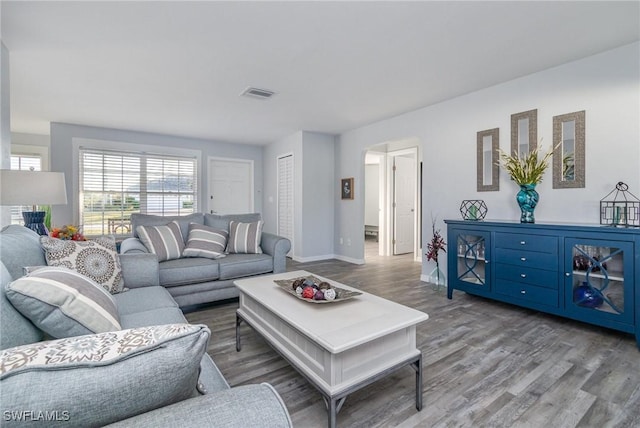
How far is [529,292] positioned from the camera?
2.75 m

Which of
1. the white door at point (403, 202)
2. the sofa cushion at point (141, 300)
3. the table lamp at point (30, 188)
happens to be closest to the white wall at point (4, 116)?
the table lamp at point (30, 188)

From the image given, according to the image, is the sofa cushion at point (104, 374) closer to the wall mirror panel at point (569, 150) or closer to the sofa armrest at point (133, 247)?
the sofa armrest at point (133, 247)

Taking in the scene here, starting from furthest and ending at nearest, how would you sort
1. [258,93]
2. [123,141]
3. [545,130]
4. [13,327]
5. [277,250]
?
[123,141] < [258,93] < [277,250] < [545,130] < [13,327]

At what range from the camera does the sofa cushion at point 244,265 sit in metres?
3.09

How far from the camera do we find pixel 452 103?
3.79 m

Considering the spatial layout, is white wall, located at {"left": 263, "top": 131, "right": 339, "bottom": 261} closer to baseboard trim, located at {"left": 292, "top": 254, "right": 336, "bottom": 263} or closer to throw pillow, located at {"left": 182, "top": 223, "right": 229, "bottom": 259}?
baseboard trim, located at {"left": 292, "top": 254, "right": 336, "bottom": 263}

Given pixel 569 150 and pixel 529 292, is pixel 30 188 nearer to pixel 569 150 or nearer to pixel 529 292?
pixel 529 292

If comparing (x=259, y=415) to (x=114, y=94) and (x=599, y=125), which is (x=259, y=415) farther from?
(x=114, y=94)

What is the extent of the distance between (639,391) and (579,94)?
2452mm

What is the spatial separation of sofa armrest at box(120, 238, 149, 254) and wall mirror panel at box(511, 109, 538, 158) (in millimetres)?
3955

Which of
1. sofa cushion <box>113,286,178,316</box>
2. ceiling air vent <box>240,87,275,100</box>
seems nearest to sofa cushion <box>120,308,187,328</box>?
sofa cushion <box>113,286,178,316</box>

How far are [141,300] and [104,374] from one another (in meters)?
1.58

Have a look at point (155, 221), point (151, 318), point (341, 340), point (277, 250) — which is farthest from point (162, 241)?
point (341, 340)

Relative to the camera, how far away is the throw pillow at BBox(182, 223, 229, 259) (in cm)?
318
